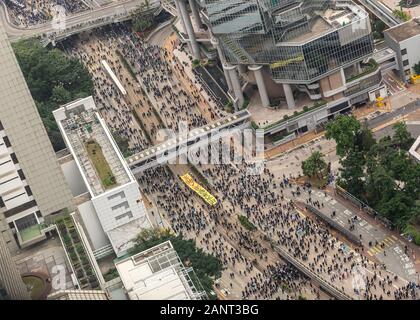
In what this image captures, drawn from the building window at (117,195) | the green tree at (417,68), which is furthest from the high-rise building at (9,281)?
the green tree at (417,68)

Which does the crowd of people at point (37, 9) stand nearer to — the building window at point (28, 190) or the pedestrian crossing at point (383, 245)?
the building window at point (28, 190)

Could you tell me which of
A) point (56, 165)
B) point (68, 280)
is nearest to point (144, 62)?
point (56, 165)

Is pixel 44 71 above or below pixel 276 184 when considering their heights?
above

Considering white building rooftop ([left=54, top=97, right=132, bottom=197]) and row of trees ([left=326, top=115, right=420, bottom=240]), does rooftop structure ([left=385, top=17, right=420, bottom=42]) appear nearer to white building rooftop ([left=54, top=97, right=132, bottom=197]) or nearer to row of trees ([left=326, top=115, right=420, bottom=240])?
row of trees ([left=326, top=115, right=420, bottom=240])

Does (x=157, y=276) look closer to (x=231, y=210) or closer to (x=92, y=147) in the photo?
(x=231, y=210)

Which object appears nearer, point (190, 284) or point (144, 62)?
point (190, 284)

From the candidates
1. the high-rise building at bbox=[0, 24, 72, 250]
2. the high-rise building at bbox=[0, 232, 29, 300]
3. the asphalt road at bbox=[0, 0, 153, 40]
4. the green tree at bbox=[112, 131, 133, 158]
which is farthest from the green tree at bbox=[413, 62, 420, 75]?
the high-rise building at bbox=[0, 232, 29, 300]

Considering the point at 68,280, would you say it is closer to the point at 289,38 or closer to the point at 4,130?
the point at 4,130
